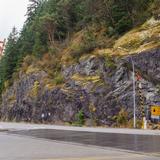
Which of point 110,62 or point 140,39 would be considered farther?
point 140,39

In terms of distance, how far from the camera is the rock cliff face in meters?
48.4

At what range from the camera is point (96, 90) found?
55688 mm

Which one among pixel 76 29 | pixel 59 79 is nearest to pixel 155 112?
pixel 59 79

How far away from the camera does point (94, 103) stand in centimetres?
5538

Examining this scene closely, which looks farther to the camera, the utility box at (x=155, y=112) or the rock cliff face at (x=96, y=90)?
the rock cliff face at (x=96, y=90)

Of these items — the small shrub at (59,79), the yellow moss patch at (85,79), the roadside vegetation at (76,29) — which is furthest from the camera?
the small shrub at (59,79)

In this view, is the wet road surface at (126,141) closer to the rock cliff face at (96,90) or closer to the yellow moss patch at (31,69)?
the rock cliff face at (96,90)

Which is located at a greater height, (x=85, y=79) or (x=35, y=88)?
(x=35, y=88)

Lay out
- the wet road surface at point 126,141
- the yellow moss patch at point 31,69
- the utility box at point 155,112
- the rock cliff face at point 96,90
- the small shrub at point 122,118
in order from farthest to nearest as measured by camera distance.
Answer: the yellow moss patch at point 31,69 < the small shrub at point 122,118 < the rock cliff face at point 96,90 < the utility box at point 155,112 < the wet road surface at point 126,141

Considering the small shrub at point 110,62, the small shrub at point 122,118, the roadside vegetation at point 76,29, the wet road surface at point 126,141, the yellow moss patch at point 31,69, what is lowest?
the wet road surface at point 126,141

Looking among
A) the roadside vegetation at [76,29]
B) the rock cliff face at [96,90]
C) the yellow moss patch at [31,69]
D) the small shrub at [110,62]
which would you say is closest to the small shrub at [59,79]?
the roadside vegetation at [76,29]

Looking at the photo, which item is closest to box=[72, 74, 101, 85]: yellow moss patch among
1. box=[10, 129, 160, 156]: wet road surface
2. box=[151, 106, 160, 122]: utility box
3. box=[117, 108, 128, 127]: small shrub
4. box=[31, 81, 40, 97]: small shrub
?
box=[117, 108, 128, 127]: small shrub

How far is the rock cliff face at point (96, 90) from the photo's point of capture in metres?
48.4

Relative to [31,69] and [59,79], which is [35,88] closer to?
[31,69]
